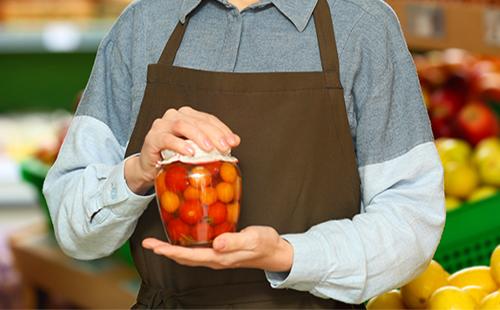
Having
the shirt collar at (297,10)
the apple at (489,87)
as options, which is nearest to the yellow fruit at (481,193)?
the apple at (489,87)

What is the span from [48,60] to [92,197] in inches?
156

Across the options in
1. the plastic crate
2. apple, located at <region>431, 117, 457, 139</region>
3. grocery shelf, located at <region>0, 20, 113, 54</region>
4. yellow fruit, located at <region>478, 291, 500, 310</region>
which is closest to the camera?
yellow fruit, located at <region>478, 291, 500, 310</region>

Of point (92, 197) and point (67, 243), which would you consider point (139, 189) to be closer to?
point (92, 197)

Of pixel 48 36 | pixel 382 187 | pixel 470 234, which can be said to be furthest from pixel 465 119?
pixel 48 36

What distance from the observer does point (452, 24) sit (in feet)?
10.3

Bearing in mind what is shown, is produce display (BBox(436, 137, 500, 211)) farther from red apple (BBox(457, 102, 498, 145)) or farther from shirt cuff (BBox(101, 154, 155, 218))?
shirt cuff (BBox(101, 154, 155, 218))

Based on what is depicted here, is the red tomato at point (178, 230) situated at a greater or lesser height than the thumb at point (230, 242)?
lesser

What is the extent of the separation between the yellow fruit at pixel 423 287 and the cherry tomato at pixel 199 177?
2.69ft

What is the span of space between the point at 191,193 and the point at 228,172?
0.06 metres

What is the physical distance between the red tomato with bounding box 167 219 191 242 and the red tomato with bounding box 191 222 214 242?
0.01 metres

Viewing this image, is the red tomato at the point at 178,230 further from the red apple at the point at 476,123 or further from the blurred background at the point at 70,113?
the red apple at the point at 476,123

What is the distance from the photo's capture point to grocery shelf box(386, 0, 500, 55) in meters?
2.97

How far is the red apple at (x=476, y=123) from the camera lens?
3.60 metres

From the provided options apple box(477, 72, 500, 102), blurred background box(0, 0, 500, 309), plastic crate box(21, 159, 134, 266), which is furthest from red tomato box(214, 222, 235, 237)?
apple box(477, 72, 500, 102)
